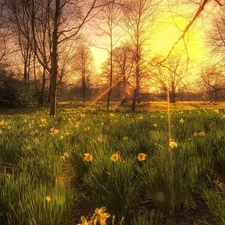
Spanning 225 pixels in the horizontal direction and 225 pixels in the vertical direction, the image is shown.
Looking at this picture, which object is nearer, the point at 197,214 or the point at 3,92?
the point at 197,214

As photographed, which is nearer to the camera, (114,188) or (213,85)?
(114,188)

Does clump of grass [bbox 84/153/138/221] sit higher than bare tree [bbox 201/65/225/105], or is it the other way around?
bare tree [bbox 201/65/225/105]

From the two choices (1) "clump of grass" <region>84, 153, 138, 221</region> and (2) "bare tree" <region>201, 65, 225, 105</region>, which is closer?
(1) "clump of grass" <region>84, 153, 138, 221</region>

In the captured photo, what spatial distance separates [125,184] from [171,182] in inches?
16.4

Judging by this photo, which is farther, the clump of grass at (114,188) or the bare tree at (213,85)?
the bare tree at (213,85)

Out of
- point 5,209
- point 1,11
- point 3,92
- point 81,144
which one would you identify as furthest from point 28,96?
point 5,209

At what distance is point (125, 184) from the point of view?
2.21m

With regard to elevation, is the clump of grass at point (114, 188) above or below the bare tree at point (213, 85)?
below

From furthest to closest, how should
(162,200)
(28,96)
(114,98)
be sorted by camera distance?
(114,98)
(28,96)
(162,200)

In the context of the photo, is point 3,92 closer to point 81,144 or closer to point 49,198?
point 81,144

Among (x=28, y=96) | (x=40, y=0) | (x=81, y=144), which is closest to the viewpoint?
(x=81, y=144)

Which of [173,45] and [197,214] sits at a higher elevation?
[173,45]

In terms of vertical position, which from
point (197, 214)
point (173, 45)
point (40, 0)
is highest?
point (40, 0)

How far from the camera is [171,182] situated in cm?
225
